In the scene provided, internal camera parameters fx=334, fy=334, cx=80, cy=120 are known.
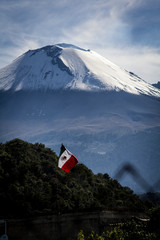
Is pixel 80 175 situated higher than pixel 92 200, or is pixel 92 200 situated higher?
pixel 80 175

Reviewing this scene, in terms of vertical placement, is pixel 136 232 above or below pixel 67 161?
below

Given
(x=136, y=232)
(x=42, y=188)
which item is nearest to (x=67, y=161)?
(x=42, y=188)

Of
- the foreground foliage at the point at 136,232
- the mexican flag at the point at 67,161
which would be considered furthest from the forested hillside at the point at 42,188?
the foreground foliage at the point at 136,232

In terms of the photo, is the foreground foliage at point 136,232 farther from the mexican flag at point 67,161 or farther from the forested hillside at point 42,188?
the mexican flag at point 67,161

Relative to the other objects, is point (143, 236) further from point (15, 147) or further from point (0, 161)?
point (15, 147)

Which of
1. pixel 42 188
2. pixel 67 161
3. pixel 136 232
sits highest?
pixel 67 161

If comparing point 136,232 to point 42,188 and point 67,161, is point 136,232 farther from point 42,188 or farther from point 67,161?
point 42,188

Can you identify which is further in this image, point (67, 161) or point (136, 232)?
point (67, 161)

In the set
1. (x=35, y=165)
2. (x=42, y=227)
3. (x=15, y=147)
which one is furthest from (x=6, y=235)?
(x=15, y=147)

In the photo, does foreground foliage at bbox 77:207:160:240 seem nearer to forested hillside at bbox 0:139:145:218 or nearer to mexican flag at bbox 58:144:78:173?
forested hillside at bbox 0:139:145:218
